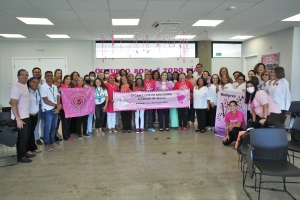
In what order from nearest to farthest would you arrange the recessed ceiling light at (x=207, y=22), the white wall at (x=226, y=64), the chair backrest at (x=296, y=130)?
1. the chair backrest at (x=296, y=130)
2. the recessed ceiling light at (x=207, y=22)
3. the white wall at (x=226, y=64)

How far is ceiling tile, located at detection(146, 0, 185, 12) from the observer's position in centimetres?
494

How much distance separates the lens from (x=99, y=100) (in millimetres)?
5730

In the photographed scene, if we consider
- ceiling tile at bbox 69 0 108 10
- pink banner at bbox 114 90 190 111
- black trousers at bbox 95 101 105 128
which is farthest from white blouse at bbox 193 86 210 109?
ceiling tile at bbox 69 0 108 10

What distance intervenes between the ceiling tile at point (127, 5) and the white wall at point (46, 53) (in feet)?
16.1

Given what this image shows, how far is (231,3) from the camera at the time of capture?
16.7 feet

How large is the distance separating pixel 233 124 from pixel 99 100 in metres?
3.19

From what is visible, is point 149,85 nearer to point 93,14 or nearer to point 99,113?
point 99,113

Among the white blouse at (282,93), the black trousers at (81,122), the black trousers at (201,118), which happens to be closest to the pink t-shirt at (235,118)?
the white blouse at (282,93)

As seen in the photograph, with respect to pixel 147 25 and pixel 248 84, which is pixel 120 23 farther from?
pixel 248 84

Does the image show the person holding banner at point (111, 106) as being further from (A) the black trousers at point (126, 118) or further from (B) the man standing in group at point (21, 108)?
(B) the man standing in group at point (21, 108)

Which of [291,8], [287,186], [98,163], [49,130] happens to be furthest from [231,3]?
[49,130]

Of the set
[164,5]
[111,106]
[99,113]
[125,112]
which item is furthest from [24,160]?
[164,5]

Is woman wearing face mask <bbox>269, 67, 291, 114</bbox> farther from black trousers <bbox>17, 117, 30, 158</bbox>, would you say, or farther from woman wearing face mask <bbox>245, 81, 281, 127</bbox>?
black trousers <bbox>17, 117, 30, 158</bbox>

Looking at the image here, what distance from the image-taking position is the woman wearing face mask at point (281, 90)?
4719 millimetres
